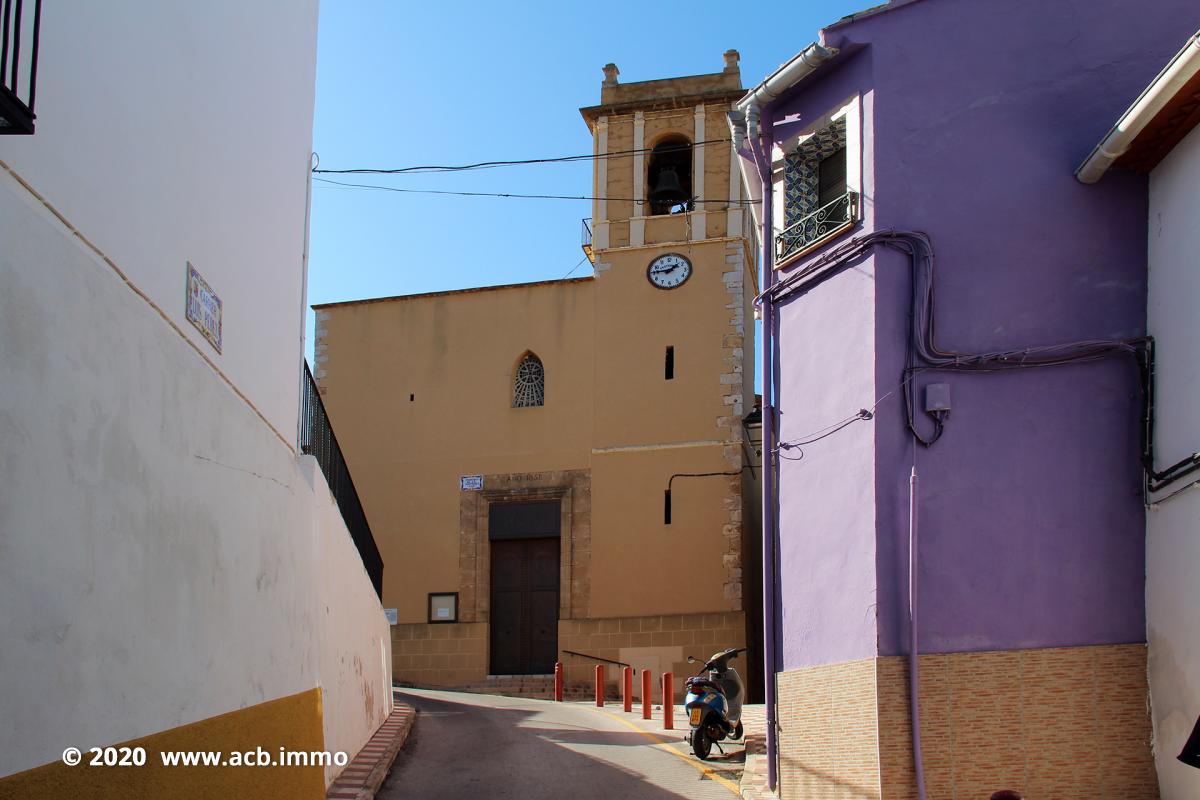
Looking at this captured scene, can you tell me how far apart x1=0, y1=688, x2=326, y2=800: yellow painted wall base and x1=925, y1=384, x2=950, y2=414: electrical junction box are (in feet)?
17.0

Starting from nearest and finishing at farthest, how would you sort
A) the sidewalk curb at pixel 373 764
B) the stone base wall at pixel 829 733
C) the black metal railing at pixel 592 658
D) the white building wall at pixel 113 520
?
the white building wall at pixel 113 520, the stone base wall at pixel 829 733, the sidewalk curb at pixel 373 764, the black metal railing at pixel 592 658

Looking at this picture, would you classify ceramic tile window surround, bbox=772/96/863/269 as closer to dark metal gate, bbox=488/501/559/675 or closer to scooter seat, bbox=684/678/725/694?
scooter seat, bbox=684/678/725/694

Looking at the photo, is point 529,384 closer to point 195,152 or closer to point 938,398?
point 938,398

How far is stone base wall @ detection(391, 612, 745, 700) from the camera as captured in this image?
23.8m

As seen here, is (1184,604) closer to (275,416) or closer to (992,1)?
(992,1)

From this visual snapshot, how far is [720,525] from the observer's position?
2416 centimetres

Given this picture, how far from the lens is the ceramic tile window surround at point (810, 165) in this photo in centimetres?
1088

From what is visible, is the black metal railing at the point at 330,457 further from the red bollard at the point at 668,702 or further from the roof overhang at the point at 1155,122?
the roof overhang at the point at 1155,122

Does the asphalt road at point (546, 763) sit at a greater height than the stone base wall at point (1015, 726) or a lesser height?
lesser

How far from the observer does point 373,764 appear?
1163 cm

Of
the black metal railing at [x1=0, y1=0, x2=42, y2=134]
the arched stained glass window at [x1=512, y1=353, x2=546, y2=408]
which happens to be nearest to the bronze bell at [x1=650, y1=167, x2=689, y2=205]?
the arched stained glass window at [x1=512, y1=353, x2=546, y2=408]

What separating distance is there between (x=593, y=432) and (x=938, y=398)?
1590cm

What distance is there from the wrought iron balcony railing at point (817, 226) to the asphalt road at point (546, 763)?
4.79 m

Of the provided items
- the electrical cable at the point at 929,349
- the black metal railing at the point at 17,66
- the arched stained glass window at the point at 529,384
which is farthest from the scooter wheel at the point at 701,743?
the arched stained glass window at the point at 529,384
